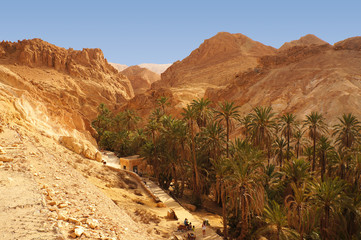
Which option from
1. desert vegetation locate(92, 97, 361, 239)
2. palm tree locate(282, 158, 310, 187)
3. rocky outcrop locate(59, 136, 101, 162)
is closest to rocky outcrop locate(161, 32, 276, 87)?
desert vegetation locate(92, 97, 361, 239)

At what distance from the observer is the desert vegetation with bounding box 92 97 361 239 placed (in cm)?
1552

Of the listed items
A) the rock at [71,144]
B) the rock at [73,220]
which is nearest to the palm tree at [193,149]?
the rock at [71,144]

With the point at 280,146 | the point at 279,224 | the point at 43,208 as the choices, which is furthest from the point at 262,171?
the point at 43,208

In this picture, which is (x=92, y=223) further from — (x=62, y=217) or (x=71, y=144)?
(x=71, y=144)

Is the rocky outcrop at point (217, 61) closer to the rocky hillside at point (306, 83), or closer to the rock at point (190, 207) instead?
the rocky hillside at point (306, 83)

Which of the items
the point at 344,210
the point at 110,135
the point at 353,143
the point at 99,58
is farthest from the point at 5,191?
the point at 99,58

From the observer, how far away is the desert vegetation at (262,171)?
1552cm

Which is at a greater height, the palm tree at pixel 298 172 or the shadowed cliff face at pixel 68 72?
the shadowed cliff face at pixel 68 72

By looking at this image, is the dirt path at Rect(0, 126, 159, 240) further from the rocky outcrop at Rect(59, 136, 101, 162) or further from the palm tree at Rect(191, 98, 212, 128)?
the palm tree at Rect(191, 98, 212, 128)

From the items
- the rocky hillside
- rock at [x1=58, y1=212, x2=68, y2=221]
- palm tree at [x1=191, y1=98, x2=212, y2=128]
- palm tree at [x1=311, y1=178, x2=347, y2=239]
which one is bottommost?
palm tree at [x1=311, y1=178, x2=347, y2=239]

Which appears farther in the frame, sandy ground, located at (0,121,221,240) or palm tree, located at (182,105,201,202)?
palm tree, located at (182,105,201,202)

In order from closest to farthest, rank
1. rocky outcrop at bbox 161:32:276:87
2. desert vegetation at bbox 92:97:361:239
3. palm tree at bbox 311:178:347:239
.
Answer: palm tree at bbox 311:178:347:239 < desert vegetation at bbox 92:97:361:239 < rocky outcrop at bbox 161:32:276:87

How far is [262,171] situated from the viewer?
20.8m

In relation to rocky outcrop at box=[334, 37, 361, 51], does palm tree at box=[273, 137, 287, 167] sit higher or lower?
lower
